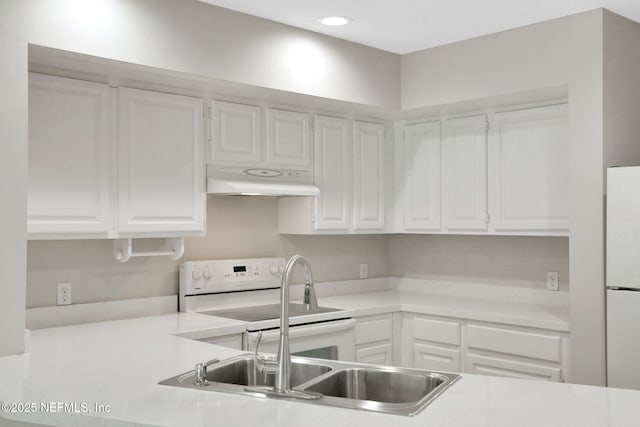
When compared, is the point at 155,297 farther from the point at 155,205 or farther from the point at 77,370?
the point at 77,370

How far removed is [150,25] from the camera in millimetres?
2994

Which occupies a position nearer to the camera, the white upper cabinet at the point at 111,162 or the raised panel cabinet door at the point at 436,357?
the white upper cabinet at the point at 111,162

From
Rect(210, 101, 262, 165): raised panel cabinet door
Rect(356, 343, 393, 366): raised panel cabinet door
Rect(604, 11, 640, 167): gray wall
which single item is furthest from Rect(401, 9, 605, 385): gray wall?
Rect(210, 101, 262, 165): raised panel cabinet door

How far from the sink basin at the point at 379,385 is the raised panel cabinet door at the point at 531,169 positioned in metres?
1.93

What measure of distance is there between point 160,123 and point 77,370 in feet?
4.81

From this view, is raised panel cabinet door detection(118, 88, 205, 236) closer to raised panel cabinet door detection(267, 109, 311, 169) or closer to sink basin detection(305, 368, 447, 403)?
raised panel cabinet door detection(267, 109, 311, 169)

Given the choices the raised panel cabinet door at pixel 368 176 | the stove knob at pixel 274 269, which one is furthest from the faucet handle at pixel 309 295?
the raised panel cabinet door at pixel 368 176

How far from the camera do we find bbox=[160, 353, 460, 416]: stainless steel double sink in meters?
2.00

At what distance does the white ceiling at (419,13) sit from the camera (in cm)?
322

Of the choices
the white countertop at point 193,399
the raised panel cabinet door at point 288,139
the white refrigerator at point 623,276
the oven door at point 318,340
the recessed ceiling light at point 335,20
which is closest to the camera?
the white countertop at point 193,399

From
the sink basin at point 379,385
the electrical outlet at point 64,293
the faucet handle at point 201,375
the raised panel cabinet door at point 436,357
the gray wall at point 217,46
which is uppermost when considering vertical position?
the gray wall at point 217,46

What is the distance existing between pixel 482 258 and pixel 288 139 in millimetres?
1623

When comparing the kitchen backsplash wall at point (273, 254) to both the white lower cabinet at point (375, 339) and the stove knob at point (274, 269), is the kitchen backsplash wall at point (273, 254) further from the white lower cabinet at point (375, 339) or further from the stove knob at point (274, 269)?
the white lower cabinet at point (375, 339)

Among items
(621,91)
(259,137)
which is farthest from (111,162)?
(621,91)
